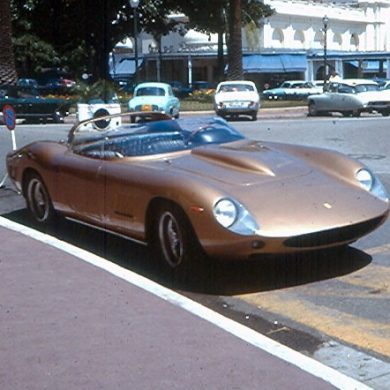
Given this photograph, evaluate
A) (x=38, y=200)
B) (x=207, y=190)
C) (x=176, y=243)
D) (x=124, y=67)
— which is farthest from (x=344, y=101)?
(x=124, y=67)

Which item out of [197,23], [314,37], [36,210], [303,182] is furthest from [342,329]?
[314,37]

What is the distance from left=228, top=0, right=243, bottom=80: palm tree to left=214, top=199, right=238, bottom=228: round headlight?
31.9 meters

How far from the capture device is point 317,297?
670 centimetres

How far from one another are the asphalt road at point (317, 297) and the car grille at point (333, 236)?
359mm

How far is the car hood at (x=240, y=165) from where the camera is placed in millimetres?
7113

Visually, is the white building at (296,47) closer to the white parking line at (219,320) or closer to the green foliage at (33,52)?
the green foliage at (33,52)

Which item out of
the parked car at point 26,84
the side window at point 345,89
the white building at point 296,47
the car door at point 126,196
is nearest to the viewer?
the car door at point 126,196

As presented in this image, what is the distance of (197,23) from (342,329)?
4672 centimetres

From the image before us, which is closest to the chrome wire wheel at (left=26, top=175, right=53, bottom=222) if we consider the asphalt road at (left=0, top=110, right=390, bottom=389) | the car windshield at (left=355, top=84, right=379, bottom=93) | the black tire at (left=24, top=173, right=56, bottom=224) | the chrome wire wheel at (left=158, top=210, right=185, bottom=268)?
the black tire at (left=24, top=173, right=56, bottom=224)

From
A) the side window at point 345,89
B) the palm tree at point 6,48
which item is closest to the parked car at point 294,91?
the side window at point 345,89

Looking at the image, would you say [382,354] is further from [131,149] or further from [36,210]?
[36,210]

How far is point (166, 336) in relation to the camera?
5.52 meters

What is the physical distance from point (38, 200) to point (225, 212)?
3.11 metres

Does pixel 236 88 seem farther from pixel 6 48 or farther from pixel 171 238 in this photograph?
pixel 171 238
